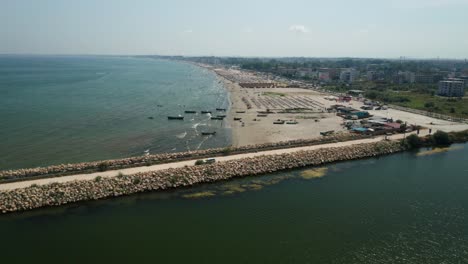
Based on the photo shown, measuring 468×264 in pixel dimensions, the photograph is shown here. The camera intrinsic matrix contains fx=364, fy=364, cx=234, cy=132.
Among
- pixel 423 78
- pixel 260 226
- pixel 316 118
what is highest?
pixel 423 78

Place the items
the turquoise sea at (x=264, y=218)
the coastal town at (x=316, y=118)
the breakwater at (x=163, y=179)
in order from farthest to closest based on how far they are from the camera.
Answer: the coastal town at (x=316, y=118) < the breakwater at (x=163, y=179) < the turquoise sea at (x=264, y=218)

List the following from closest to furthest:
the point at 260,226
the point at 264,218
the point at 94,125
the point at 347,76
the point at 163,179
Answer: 1. the point at 260,226
2. the point at 264,218
3. the point at 163,179
4. the point at 94,125
5. the point at 347,76

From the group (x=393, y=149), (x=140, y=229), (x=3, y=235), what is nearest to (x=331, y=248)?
(x=140, y=229)

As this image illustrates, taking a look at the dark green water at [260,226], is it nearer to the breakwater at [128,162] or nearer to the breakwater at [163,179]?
the breakwater at [163,179]

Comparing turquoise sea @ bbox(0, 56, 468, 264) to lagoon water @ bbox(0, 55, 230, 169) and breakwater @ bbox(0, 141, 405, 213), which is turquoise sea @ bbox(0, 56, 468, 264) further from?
breakwater @ bbox(0, 141, 405, 213)

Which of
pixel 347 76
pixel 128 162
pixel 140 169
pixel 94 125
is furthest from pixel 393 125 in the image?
pixel 347 76

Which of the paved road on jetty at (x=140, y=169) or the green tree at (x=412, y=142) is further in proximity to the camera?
the green tree at (x=412, y=142)

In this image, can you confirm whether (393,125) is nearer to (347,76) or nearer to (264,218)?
(264,218)

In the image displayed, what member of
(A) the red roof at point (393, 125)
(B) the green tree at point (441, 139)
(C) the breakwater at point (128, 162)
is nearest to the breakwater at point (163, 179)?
(C) the breakwater at point (128, 162)
